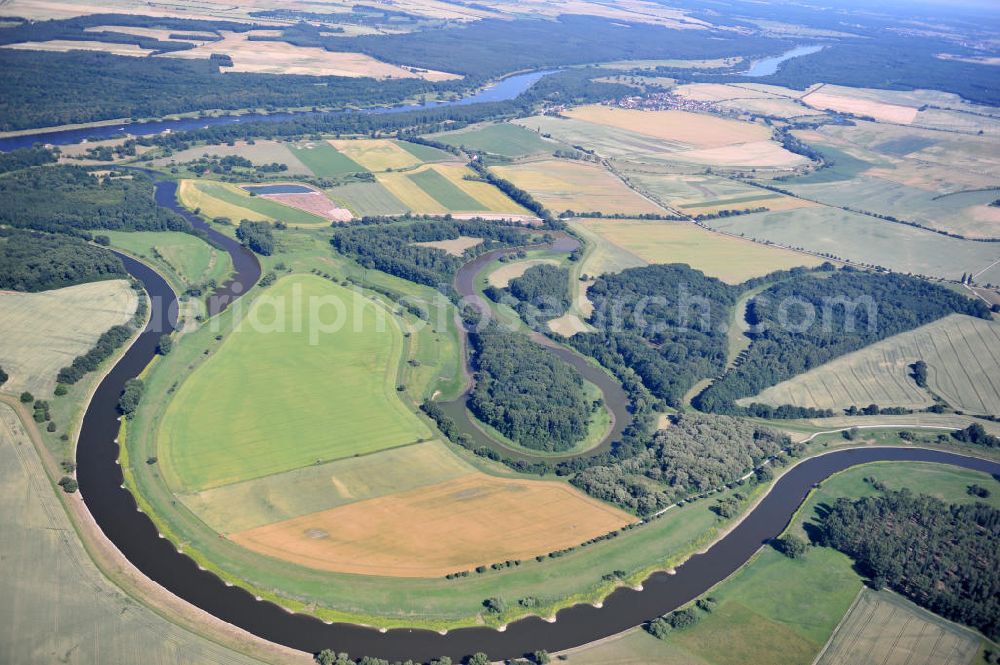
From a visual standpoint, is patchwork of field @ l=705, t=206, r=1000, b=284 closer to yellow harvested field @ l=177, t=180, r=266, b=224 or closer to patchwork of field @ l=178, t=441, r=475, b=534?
yellow harvested field @ l=177, t=180, r=266, b=224

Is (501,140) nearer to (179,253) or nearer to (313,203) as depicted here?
(313,203)

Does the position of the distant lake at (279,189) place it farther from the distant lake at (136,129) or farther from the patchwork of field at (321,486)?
the patchwork of field at (321,486)

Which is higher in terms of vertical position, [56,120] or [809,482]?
[56,120]

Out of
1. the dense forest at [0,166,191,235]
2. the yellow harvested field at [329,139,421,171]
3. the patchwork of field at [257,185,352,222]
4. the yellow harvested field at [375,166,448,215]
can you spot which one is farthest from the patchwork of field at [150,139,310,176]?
the dense forest at [0,166,191,235]

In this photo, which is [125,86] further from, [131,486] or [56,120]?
[131,486]

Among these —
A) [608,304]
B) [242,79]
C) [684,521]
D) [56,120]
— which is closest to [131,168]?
[56,120]

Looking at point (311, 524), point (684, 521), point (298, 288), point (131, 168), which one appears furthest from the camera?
point (131, 168)

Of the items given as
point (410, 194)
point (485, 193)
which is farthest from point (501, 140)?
point (410, 194)

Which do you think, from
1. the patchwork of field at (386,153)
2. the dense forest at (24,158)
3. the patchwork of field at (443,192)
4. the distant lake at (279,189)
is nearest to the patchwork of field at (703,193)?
the patchwork of field at (443,192)
